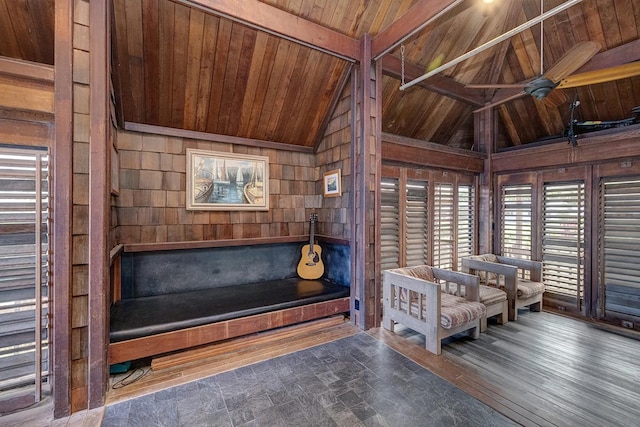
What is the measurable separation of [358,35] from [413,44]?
31.2 inches

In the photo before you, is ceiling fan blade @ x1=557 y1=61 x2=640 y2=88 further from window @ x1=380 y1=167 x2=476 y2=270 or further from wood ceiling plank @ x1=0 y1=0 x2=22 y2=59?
wood ceiling plank @ x1=0 y1=0 x2=22 y2=59

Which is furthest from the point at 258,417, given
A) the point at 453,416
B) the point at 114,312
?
the point at 114,312

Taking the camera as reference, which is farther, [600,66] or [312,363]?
[600,66]

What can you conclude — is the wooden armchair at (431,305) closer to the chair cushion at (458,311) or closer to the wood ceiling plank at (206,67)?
the chair cushion at (458,311)

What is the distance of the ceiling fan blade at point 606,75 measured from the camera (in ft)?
8.30

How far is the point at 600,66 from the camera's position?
3252mm

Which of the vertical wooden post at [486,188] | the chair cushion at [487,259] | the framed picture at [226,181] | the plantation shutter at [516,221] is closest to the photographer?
the framed picture at [226,181]

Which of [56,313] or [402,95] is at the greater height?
[402,95]

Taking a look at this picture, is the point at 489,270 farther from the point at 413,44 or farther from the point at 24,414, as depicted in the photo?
the point at 24,414

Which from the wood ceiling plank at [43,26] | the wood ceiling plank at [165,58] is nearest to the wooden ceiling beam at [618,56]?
the wood ceiling plank at [165,58]

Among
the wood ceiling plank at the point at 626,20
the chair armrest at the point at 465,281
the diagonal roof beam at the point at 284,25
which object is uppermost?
the wood ceiling plank at the point at 626,20

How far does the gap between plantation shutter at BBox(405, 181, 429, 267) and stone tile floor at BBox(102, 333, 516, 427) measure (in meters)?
1.57

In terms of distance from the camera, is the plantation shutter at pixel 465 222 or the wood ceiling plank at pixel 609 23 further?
the plantation shutter at pixel 465 222

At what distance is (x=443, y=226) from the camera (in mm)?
3986
